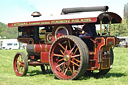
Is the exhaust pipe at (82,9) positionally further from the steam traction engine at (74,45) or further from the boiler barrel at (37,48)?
the boiler barrel at (37,48)

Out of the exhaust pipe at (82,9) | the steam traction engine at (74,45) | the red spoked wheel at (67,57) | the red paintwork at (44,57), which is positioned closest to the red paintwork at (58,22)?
the steam traction engine at (74,45)

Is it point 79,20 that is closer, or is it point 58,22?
point 79,20

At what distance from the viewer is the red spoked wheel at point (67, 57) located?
29.4 feet

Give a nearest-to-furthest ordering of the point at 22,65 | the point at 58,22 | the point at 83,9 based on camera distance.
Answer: the point at 58,22 < the point at 83,9 < the point at 22,65

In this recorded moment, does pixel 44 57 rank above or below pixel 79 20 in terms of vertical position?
below

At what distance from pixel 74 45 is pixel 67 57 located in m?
0.49

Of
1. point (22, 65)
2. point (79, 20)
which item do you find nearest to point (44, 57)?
point (22, 65)

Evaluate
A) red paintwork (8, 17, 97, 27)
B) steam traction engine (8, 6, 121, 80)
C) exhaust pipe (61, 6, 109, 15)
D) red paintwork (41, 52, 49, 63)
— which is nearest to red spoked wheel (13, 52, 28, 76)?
steam traction engine (8, 6, 121, 80)

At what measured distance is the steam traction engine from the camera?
362 inches

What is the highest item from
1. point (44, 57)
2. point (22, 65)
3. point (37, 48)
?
point (37, 48)

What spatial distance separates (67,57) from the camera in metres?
9.53

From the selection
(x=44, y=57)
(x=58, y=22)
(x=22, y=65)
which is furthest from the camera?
(x=22, y=65)

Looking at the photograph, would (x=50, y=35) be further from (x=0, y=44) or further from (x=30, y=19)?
(x=0, y=44)

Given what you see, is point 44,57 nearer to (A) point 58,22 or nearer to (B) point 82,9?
(A) point 58,22
